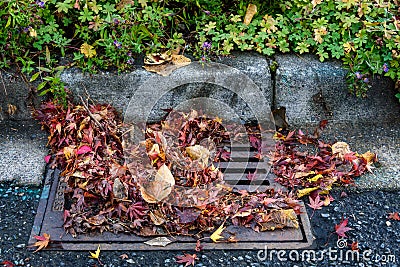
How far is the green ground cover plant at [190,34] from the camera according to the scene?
2.99 metres

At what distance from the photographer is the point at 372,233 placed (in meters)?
2.49

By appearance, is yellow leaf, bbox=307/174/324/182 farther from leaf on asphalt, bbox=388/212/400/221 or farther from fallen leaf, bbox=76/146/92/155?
fallen leaf, bbox=76/146/92/155

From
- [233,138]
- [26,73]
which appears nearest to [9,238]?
[26,73]

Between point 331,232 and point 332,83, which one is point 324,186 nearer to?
point 331,232

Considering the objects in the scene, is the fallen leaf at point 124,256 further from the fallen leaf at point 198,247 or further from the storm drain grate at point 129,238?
the fallen leaf at point 198,247

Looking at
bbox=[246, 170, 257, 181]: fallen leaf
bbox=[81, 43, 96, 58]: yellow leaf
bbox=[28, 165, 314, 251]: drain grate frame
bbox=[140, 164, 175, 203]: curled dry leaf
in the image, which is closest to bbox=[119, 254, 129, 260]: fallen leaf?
bbox=[28, 165, 314, 251]: drain grate frame

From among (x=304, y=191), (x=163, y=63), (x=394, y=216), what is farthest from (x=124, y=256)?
(x=394, y=216)

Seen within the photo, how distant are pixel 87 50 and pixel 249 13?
3.15ft

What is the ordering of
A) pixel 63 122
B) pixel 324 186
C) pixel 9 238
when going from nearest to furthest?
pixel 9 238, pixel 324 186, pixel 63 122

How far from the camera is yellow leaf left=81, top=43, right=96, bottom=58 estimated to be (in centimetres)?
299

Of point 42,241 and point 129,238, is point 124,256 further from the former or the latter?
point 42,241

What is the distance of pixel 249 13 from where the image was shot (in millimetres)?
3154

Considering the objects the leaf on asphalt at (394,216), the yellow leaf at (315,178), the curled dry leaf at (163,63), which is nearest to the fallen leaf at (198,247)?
the yellow leaf at (315,178)

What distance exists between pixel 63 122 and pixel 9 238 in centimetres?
75
